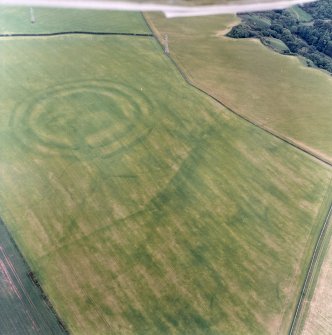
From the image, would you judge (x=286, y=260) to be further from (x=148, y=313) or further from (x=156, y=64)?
(x=156, y=64)

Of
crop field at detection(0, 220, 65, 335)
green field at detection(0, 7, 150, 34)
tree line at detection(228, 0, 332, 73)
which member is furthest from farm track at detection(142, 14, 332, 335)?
tree line at detection(228, 0, 332, 73)

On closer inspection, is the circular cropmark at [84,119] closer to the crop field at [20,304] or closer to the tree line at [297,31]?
the crop field at [20,304]

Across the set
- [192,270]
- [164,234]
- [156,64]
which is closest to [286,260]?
[192,270]

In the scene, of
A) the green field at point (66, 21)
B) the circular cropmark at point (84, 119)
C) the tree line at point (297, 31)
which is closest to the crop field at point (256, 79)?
the tree line at point (297, 31)

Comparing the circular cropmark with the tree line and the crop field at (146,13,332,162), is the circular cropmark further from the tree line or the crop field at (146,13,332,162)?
the tree line

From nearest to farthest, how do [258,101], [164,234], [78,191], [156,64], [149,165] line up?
[164,234] < [78,191] < [149,165] < [258,101] < [156,64]

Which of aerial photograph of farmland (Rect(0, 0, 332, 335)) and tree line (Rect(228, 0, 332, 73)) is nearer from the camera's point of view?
aerial photograph of farmland (Rect(0, 0, 332, 335))
